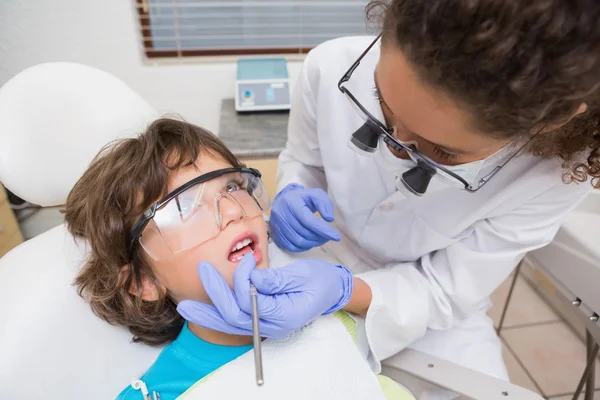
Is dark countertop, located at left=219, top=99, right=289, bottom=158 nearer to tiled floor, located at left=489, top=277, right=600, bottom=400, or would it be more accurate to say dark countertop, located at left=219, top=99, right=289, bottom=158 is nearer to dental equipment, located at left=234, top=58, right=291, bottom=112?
dental equipment, located at left=234, top=58, right=291, bottom=112

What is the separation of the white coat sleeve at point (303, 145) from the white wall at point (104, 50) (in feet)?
3.26

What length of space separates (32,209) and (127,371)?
151cm

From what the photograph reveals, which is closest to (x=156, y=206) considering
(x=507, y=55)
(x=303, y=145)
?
(x=303, y=145)

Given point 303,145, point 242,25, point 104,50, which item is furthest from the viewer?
point 242,25

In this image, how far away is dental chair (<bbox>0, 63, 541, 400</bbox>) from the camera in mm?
969

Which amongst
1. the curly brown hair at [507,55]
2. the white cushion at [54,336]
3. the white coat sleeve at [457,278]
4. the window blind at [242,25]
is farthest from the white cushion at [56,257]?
the window blind at [242,25]

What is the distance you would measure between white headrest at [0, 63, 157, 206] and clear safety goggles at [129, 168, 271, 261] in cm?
31

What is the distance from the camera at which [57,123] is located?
1.17 m

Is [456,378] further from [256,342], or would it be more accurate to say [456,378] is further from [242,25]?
[242,25]

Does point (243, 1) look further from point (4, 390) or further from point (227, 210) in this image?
point (4, 390)

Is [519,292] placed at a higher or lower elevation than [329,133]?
lower

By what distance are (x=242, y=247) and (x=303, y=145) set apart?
0.54 meters

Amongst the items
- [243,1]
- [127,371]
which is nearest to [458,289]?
[127,371]

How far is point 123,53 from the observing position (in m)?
2.20
